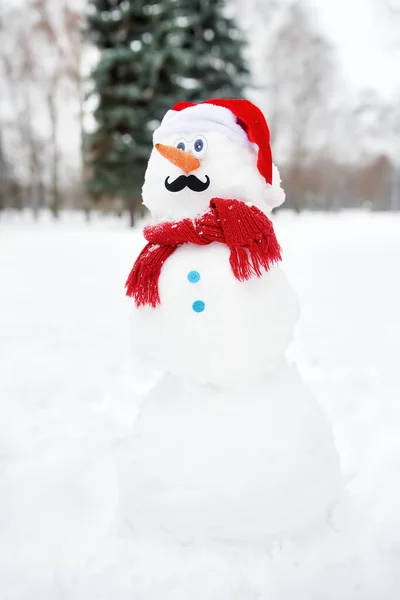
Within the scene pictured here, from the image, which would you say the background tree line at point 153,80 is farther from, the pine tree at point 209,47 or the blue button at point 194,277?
the blue button at point 194,277

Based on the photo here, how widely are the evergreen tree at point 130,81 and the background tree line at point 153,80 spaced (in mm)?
24

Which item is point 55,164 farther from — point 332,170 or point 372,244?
point 332,170

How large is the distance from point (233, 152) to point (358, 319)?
3.20m

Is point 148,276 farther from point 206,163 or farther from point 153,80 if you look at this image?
point 153,80

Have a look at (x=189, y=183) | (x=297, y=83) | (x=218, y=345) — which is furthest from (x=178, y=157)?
(x=297, y=83)

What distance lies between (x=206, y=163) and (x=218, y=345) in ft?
2.03

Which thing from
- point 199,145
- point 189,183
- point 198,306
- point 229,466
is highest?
point 199,145

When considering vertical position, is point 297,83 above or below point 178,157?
above

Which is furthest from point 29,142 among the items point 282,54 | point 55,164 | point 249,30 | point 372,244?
point 372,244

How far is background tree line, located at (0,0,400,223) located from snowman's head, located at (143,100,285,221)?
9.20m

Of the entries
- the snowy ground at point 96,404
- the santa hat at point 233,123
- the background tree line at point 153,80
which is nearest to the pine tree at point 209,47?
the background tree line at point 153,80

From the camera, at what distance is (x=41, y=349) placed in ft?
12.0

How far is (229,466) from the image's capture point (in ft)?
4.93

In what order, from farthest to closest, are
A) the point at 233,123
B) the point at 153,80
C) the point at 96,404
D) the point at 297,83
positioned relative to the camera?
the point at 297,83, the point at 153,80, the point at 96,404, the point at 233,123
